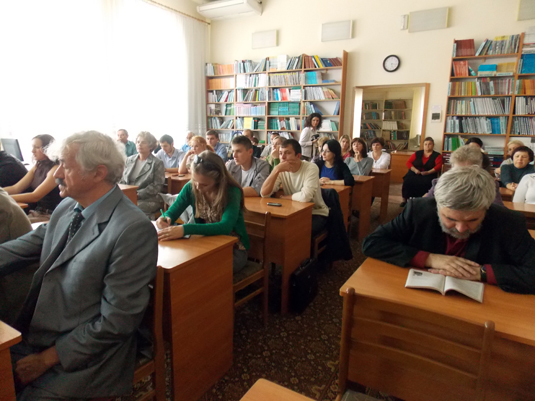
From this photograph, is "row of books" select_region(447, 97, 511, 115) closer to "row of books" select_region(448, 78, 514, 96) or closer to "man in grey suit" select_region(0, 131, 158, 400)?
"row of books" select_region(448, 78, 514, 96)

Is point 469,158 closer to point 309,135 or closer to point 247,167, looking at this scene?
point 247,167

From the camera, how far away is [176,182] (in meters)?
4.20

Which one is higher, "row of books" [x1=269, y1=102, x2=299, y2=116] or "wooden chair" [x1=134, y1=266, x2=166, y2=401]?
"row of books" [x1=269, y1=102, x2=299, y2=116]

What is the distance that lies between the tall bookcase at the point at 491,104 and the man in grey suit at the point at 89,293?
594 centimetres

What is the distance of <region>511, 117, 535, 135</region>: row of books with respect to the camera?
5211 mm

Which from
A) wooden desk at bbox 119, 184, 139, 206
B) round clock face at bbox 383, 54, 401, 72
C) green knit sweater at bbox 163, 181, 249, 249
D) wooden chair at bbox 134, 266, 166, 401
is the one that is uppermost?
round clock face at bbox 383, 54, 401, 72

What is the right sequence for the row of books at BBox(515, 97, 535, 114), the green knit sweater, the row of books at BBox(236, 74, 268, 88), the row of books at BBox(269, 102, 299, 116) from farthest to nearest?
the row of books at BBox(236, 74, 268, 88) → the row of books at BBox(269, 102, 299, 116) → the row of books at BBox(515, 97, 535, 114) → the green knit sweater

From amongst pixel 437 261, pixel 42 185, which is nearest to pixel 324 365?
pixel 437 261

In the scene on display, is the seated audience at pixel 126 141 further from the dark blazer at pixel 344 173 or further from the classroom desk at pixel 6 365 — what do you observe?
the classroom desk at pixel 6 365

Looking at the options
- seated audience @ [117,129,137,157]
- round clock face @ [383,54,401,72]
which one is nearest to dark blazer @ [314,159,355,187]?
round clock face @ [383,54,401,72]

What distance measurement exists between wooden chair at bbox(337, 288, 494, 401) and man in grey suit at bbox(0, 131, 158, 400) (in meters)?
0.77

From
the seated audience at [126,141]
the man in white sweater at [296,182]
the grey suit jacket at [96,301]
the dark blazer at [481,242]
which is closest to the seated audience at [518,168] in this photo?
the man in white sweater at [296,182]

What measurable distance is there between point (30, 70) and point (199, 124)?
346 centimetres

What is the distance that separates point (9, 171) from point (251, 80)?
519cm
